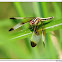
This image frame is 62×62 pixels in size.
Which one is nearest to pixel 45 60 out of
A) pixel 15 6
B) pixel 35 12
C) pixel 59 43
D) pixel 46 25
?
pixel 59 43

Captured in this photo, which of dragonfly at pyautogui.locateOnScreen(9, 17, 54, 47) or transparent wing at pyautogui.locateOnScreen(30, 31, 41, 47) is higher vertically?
dragonfly at pyautogui.locateOnScreen(9, 17, 54, 47)

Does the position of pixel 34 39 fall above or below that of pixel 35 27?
below

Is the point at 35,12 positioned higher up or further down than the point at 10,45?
higher up

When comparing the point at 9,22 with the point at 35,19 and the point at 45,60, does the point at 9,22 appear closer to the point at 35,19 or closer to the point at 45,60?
the point at 35,19

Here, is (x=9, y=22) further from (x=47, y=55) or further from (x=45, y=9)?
(x=47, y=55)

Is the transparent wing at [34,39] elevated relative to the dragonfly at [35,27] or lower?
lower

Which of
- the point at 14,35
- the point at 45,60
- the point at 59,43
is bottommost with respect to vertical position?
the point at 45,60
